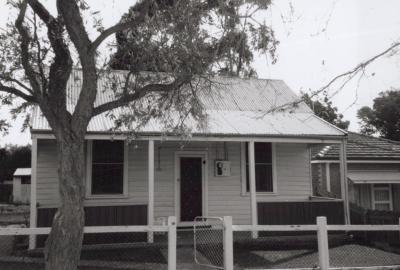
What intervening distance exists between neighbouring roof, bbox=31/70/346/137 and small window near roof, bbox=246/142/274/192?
1.13m

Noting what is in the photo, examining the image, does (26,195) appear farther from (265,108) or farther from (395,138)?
(395,138)

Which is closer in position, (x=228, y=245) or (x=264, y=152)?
(x=228, y=245)

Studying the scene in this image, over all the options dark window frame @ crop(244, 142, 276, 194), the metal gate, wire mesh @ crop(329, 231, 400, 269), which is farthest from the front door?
wire mesh @ crop(329, 231, 400, 269)

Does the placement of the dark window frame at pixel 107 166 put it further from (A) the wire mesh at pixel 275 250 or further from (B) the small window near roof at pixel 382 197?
(B) the small window near roof at pixel 382 197

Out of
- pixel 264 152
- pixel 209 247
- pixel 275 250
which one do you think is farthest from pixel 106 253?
pixel 264 152

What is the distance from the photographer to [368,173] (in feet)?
61.1

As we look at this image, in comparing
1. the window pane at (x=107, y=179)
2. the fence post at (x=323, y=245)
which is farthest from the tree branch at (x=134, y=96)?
the window pane at (x=107, y=179)

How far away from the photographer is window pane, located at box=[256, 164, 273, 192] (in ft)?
49.2

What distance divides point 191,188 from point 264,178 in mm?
2616

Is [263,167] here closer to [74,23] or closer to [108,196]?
[108,196]

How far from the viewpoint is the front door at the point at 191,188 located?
46.8 ft

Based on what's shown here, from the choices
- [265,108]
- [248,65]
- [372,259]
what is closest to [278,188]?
[265,108]

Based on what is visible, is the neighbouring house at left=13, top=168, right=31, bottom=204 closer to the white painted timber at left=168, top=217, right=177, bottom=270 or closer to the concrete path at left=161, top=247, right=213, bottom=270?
the concrete path at left=161, top=247, right=213, bottom=270

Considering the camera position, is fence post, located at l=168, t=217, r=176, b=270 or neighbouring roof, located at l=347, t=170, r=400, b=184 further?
neighbouring roof, located at l=347, t=170, r=400, b=184
